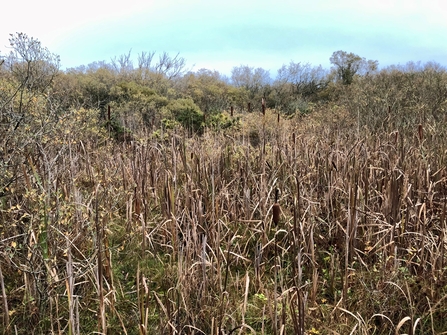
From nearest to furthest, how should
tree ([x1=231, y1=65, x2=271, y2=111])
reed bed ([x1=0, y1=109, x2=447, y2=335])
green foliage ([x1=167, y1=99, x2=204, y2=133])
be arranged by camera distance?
reed bed ([x1=0, y1=109, x2=447, y2=335])
green foliage ([x1=167, y1=99, x2=204, y2=133])
tree ([x1=231, y1=65, x2=271, y2=111])

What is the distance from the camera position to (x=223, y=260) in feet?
7.59

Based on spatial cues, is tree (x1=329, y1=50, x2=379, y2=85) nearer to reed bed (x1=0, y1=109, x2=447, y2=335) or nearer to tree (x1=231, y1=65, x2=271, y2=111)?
tree (x1=231, y1=65, x2=271, y2=111)

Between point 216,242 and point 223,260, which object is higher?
point 216,242

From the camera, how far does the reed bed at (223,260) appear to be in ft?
5.63

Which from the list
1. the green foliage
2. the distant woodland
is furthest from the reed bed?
the green foliage

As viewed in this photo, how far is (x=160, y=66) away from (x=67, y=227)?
2002 centimetres

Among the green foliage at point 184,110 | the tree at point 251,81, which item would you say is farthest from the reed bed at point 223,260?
the tree at point 251,81

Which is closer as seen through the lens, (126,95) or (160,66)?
(126,95)

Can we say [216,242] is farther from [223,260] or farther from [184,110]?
[184,110]

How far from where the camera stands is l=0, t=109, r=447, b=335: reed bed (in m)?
1.72

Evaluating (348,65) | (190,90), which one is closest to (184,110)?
(190,90)

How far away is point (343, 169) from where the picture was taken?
2756mm

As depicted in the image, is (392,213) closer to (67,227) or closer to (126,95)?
(67,227)

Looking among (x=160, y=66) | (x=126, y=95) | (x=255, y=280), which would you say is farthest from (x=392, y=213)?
(x=160, y=66)
